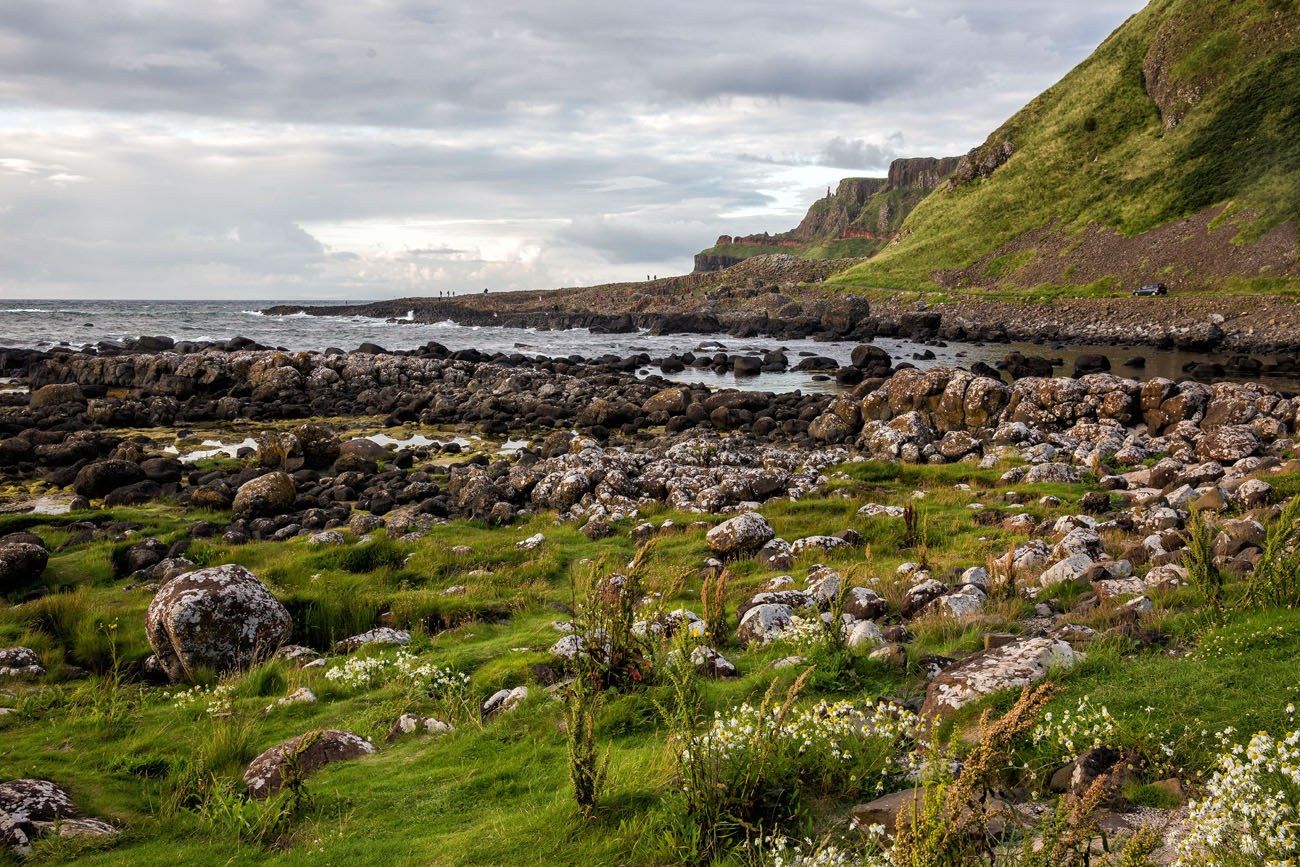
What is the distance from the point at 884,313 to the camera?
9844cm

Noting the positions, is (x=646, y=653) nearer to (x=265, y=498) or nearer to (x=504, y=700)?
(x=504, y=700)

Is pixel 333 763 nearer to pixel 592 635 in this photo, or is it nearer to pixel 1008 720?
pixel 592 635

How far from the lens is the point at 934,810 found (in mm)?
3668

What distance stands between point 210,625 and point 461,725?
4.64 meters

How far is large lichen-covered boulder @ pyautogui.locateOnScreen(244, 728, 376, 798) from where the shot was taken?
6129 millimetres

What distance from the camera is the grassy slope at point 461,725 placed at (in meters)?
5.45

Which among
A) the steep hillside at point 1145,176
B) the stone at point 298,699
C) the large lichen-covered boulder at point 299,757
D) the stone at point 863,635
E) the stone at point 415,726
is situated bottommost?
the stone at point 298,699

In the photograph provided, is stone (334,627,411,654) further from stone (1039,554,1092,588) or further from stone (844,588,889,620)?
stone (1039,554,1092,588)

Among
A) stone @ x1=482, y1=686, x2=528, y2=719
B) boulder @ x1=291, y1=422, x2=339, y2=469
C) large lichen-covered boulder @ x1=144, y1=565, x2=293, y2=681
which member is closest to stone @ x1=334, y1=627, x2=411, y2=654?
large lichen-covered boulder @ x1=144, y1=565, x2=293, y2=681

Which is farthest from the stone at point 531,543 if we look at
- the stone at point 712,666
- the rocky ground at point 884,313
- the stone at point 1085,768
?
the rocky ground at point 884,313

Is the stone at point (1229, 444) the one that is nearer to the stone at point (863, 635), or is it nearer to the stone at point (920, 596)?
the stone at point (920, 596)

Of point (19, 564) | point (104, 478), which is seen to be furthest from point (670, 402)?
point (19, 564)

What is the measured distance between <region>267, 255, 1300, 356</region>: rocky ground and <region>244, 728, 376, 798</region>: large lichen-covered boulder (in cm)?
6645

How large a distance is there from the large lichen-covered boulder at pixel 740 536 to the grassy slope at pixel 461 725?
1769 mm
